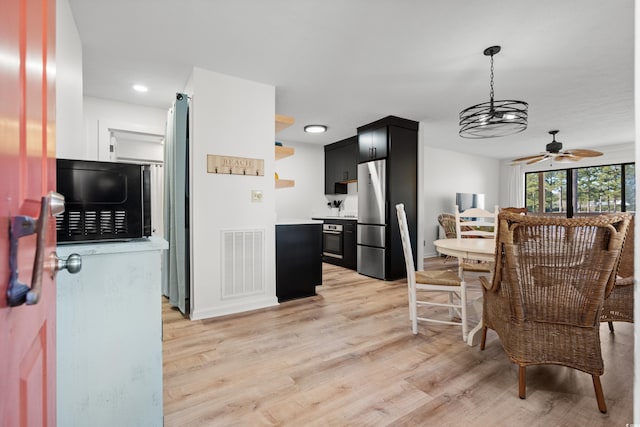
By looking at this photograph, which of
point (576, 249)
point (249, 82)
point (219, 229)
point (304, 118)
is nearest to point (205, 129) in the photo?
point (249, 82)

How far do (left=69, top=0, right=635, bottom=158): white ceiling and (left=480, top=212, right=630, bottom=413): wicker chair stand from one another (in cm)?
148

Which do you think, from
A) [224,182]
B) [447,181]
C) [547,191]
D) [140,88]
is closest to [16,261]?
[224,182]

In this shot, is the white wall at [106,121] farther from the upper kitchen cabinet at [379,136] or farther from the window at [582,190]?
the window at [582,190]

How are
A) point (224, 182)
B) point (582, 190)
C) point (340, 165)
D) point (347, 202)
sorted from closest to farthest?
1. point (224, 182)
2. point (340, 165)
3. point (347, 202)
4. point (582, 190)

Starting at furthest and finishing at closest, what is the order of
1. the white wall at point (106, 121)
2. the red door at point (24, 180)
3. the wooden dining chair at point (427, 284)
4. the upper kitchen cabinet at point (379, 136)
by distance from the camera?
the upper kitchen cabinet at point (379, 136), the white wall at point (106, 121), the wooden dining chair at point (427, 284), the red door at point (24, 180)

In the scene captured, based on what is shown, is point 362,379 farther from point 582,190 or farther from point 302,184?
point 582,190

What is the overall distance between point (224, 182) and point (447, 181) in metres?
5.30

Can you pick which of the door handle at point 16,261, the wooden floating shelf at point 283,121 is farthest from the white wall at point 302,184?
the door handle at point 16,261

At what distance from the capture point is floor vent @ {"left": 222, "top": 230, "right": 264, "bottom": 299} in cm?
289

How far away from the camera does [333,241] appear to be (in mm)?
5324

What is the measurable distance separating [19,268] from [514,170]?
28.7 ft

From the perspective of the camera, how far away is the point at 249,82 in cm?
302

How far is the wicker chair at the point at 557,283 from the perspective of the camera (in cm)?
140

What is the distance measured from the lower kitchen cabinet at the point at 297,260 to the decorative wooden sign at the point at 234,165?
26.0 inches
